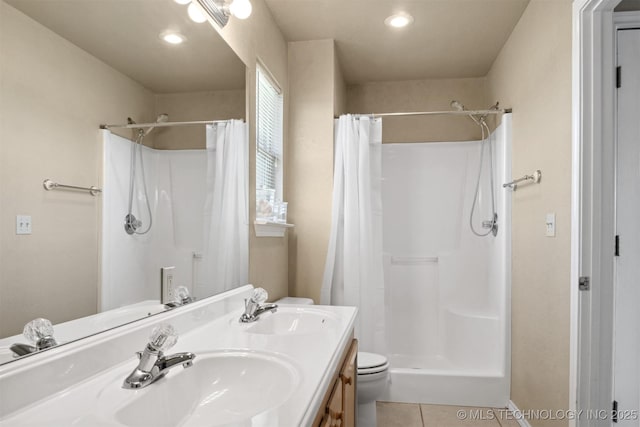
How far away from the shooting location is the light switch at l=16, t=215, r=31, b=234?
85cm

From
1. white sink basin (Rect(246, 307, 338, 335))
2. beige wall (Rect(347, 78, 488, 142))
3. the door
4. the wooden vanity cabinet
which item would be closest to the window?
white sink basin (Rect(246, 307, 338, 335))

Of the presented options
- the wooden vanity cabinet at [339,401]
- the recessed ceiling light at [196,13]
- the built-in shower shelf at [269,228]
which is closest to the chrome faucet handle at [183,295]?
the wooden vanity cabinet at [339,401]

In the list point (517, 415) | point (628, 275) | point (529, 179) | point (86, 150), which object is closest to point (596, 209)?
point (628, 275)

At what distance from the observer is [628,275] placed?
5.83 ft

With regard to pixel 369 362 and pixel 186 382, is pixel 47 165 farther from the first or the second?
pixel 369 362

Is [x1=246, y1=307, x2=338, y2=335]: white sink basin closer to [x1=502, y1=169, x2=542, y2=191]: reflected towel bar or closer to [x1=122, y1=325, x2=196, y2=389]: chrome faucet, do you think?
[x1=122, y1=325, x2=196, y2=389]: chrome faucet

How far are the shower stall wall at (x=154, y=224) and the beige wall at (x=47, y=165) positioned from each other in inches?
1.9

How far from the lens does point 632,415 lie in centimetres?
178

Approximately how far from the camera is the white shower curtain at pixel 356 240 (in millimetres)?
2822

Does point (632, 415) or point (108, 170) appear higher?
point (108, 170)

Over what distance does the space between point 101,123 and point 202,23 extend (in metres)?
0.74

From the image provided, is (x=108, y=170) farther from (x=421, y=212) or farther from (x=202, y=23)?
(x=421, y=212)

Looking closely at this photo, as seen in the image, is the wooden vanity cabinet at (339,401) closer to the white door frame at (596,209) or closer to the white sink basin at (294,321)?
the white sink basin at (294,321)

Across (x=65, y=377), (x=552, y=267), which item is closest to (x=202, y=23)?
(x=65, y=377)
